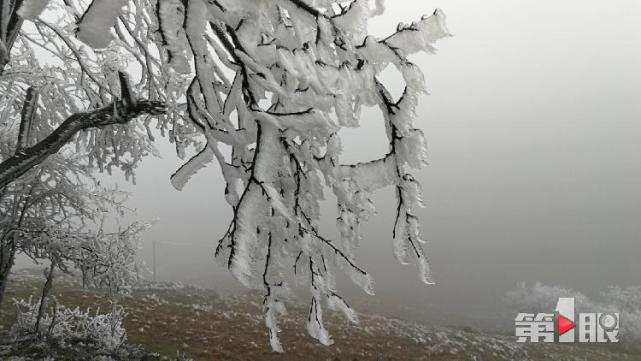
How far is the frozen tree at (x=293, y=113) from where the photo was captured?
110cm

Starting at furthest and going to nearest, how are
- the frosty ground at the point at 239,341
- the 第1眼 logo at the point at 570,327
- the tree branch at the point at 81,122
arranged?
the 第1眼 logo at the point at 570,327, the frosty ground at the point at 239,341, the tree branch at the point at 81,122

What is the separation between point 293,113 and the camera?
1.18m

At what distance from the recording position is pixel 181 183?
161cm

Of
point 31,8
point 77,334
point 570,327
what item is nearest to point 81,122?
point 31,8

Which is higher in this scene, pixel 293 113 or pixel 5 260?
pixel 293 113

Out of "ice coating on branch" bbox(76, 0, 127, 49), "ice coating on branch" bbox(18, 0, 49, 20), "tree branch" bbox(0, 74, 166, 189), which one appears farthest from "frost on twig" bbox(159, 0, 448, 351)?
"tree branch" bbox(0, 74, 166, 189)

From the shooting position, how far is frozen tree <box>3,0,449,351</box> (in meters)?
1.10

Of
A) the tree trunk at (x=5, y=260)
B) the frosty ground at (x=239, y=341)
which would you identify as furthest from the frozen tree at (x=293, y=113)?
the frosty ground at (x=239, y=341)

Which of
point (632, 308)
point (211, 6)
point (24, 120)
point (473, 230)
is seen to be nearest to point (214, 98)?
point (211, 6)

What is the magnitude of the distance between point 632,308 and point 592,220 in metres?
59.0

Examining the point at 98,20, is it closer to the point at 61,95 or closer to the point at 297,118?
the point at 297,118

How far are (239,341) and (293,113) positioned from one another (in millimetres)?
10987

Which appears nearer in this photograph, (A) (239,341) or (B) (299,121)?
(B) (299,121)

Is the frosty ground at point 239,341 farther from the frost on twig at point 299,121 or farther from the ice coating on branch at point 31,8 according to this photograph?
the ice coating on branch at point 31,8
